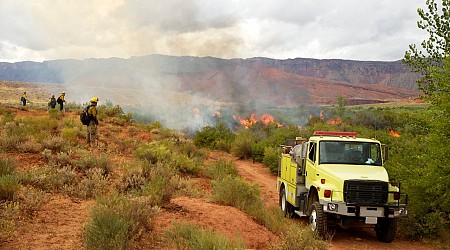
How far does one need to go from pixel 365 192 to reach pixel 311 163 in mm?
1852

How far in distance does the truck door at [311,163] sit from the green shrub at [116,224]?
4.76 m

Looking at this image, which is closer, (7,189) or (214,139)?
(7,189)

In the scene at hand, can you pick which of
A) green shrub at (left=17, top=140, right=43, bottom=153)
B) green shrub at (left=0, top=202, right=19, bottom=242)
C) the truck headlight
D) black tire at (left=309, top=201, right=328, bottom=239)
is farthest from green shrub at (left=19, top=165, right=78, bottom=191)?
the truck headlight

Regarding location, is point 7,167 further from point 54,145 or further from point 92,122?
point 92,122

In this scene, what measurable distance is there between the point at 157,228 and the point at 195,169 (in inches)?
374

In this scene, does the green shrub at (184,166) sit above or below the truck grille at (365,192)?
below

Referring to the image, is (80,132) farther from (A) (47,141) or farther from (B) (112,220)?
(B) (112,220)

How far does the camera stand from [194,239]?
6.14 m

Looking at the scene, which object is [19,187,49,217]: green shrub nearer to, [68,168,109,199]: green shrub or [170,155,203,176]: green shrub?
[68,168,109,199]: green shrub

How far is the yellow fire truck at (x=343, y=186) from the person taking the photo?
30.8 feet

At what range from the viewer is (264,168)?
2397cm

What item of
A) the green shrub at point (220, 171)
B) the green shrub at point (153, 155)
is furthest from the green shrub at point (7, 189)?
the green shrub at point (220, 171)

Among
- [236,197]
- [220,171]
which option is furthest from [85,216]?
[220,171]

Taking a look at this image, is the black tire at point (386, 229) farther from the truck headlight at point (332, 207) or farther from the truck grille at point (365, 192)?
the truck headlight at point (332, 207)
